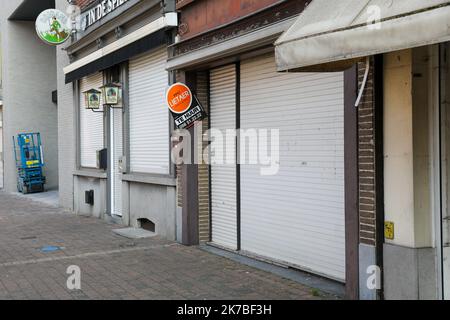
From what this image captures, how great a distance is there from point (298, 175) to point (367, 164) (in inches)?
72.6

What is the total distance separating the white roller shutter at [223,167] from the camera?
9422 mm

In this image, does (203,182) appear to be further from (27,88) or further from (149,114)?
(27,88)

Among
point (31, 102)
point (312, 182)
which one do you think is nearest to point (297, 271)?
point (312, 182)

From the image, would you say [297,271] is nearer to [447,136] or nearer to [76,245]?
[447,136]

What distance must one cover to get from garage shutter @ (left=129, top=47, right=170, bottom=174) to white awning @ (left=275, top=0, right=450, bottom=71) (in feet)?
18.7

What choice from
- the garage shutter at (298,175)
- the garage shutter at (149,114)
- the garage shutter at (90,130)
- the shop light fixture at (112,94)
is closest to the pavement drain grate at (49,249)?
the garage shutter at (149,114)

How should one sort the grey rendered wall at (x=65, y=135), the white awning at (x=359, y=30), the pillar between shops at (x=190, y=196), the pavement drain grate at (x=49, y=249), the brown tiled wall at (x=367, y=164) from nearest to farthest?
the white awning at (x=359, y=30) → the brown tiled wall at (x=367, y=164) → the pavement drain grate at (x=49, y=249) → the pillar between shops at (x=190, y=196) → the grey rendered wall at (x=65, y=135)

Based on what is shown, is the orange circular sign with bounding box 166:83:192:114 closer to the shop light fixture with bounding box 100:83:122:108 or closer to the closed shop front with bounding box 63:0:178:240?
the closed shop front with bounding box 63:0:178:240

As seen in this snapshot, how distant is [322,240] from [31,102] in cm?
1710

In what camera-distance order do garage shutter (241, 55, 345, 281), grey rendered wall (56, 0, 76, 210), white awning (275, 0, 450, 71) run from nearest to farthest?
white awning (275, 0, 450, 71)
garage shutter (241, 55, 345, 281)
grey rendered wall (56, 0, 76, 210)

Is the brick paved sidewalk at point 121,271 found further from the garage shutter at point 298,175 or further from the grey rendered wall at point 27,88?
the grey rendered wall at point 27,88

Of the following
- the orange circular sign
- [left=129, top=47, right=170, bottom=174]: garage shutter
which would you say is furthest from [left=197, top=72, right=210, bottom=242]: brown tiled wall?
[left=129, top=47, right=170, bottom=174]: garage shutter

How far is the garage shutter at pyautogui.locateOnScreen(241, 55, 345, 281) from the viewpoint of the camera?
7184 millimetres

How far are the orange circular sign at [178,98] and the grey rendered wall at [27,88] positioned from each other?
13494mm
